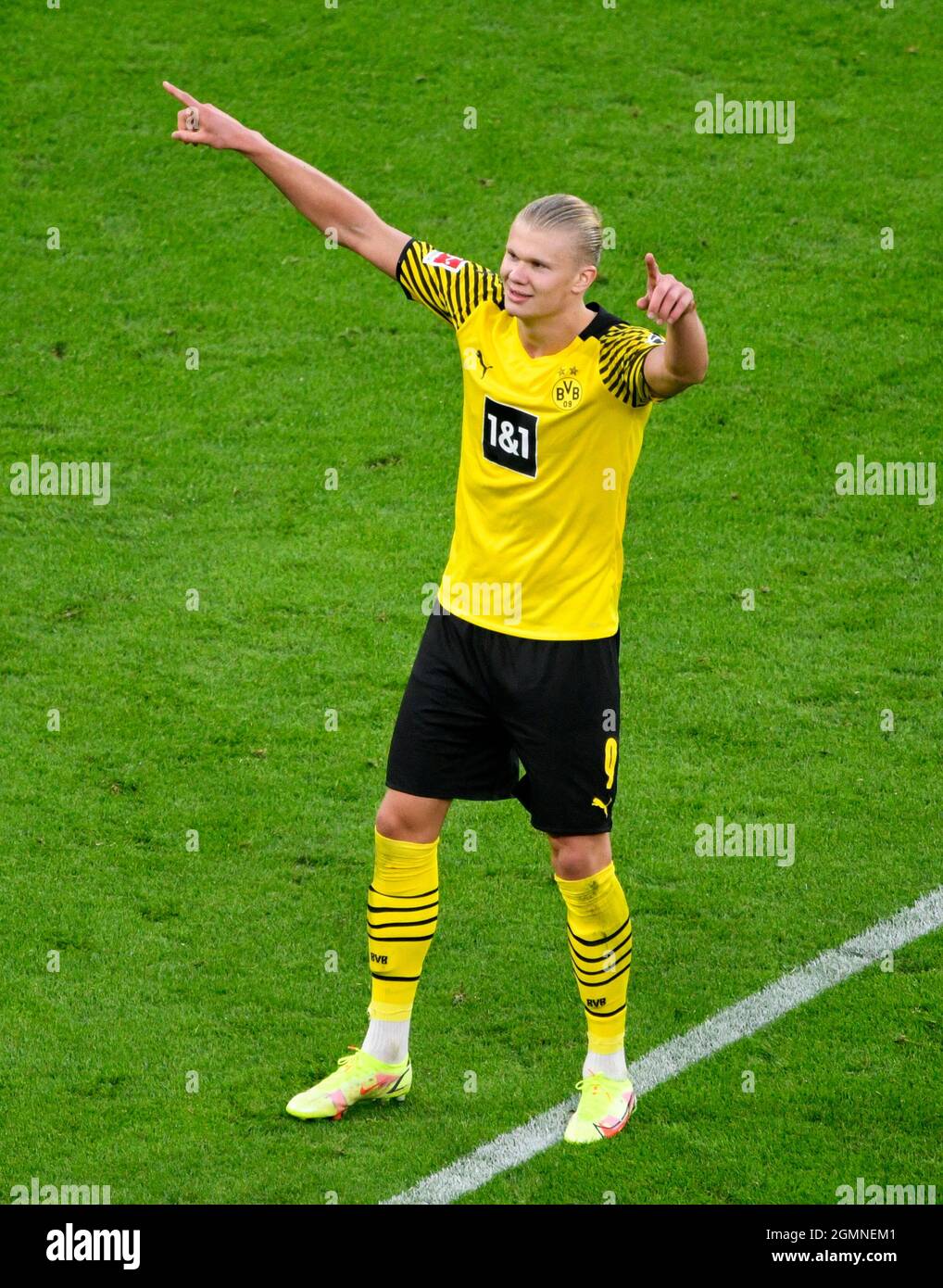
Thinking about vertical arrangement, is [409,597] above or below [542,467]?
below

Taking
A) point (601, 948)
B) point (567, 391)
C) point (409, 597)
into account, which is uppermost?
point (567, 391)

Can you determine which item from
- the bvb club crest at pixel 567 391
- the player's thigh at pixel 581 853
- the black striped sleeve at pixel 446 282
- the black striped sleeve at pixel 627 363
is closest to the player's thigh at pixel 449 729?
the player's thigh at pixel 581 853

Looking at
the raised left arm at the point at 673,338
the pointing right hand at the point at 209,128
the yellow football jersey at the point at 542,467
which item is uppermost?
the pointing right hand at the point at 209,128

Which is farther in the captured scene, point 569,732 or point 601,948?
point 601,948

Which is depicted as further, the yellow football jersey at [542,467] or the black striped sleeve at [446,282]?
the black striped sleeve at [446,282]

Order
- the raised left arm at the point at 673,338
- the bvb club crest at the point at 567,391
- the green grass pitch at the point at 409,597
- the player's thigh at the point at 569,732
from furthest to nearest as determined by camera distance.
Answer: the green grass pitch at the point at 409,597, the player's thigh at the point at 569,732, the bvb club crest at the point at 567,391, the raised left arm at the point at 673,338

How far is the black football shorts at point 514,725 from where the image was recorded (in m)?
5.31

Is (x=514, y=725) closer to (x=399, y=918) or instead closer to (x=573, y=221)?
(x=399, y=918)

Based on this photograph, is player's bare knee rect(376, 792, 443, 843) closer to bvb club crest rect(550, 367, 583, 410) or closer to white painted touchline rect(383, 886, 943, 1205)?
white painted touchline rect(383, 886, 943, 1205)

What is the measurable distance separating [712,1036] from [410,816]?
1.38 meters

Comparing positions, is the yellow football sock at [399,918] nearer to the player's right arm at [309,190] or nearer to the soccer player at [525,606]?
the soccer player at [525,606]

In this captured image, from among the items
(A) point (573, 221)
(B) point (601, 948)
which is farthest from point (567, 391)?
(B) point (601, 948)

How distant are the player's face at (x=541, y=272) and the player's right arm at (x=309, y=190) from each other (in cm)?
60

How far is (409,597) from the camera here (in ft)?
29.6
